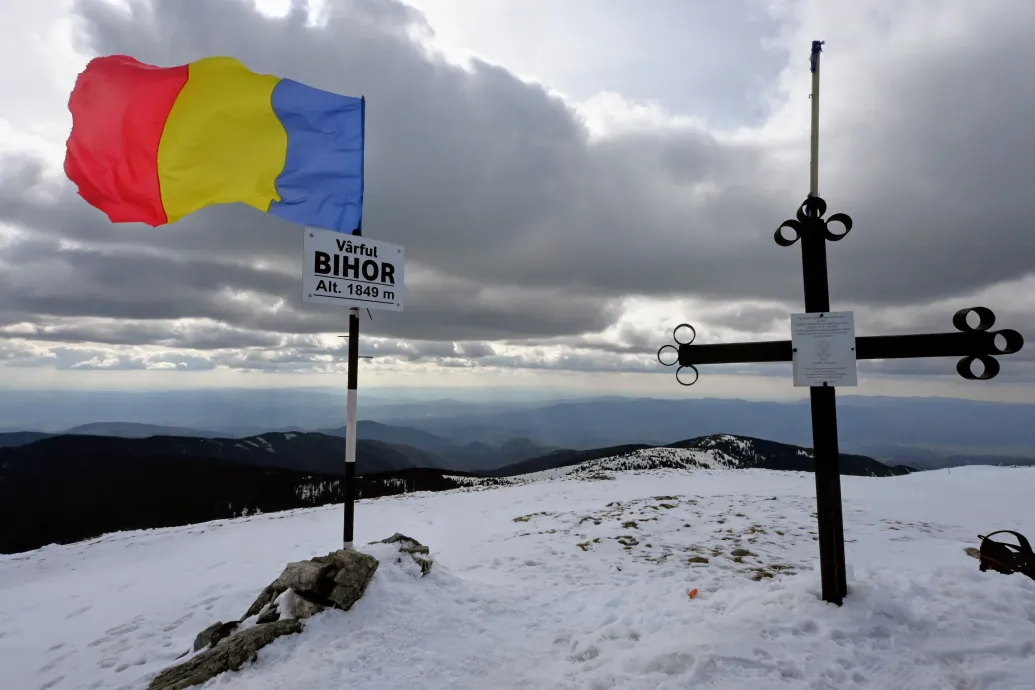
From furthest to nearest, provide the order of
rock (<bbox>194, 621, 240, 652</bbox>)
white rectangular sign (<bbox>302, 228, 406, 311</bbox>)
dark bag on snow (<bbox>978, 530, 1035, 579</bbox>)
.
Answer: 1. white rectangular sign (<bbox>302, 228, 406, 311</bbox>)
2. rock (<bbox>194, 621, 240, 652</bbox>)
3. dark bag on snow (<bbox>978, 530, 1035, 579</bbox>)

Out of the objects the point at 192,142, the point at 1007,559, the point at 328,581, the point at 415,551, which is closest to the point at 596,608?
the point at 415,551

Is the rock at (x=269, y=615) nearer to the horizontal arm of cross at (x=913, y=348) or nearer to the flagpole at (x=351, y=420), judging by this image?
the flagpole at (x=351, y=420)

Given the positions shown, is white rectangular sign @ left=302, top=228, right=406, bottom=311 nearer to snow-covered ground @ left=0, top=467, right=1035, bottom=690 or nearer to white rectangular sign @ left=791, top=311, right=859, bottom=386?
snow-covered ground @ left=0, top=467, right=1035, bottom=690

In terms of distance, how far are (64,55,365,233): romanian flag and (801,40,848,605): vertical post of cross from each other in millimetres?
6884

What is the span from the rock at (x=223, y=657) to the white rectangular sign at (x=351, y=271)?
4.15 metres

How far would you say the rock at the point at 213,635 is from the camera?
6391mm

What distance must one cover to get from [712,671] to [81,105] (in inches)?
434

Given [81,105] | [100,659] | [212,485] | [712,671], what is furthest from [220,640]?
[212,485]

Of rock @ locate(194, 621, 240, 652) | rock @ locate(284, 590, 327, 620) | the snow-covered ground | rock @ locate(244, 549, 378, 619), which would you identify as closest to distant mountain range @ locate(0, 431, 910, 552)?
the snow-covered ground

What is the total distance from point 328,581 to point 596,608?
376cm

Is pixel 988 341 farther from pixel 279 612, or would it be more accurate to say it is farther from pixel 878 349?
pixel 279 612

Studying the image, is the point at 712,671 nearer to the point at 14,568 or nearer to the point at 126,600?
the point at 126,600

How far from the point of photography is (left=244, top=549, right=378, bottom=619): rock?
20.5ft

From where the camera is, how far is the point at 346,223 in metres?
7.88
